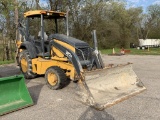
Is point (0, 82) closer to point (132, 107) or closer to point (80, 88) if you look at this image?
point (80, 88)

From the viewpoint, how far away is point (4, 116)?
4.78 metres

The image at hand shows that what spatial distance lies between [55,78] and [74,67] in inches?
25.9

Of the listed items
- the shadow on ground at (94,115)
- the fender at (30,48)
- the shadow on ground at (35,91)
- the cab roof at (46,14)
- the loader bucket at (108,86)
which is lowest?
the shadow on ground at (94,115)

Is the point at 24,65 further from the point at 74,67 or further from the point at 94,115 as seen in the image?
the point at 94,115

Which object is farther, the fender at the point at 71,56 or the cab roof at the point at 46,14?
the cab roof at the point at 46,14

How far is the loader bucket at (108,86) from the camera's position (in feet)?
17.5

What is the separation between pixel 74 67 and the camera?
254 inches

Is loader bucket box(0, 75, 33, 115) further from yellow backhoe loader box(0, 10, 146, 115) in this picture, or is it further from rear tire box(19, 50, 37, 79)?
rear tire box(19, 50, 37, 79)

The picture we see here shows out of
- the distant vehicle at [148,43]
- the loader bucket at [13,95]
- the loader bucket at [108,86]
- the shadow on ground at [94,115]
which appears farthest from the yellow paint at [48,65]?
the distant vehicle at [148,43]

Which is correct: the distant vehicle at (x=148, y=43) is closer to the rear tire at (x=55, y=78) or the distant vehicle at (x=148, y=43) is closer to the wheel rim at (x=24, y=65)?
the wheel rim at (x=24, y=65)

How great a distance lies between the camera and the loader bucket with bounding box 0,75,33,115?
5016mm

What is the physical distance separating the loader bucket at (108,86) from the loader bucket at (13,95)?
1.35 metres

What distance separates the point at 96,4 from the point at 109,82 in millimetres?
22694

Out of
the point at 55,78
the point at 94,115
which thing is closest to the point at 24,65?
the point at 55,78
